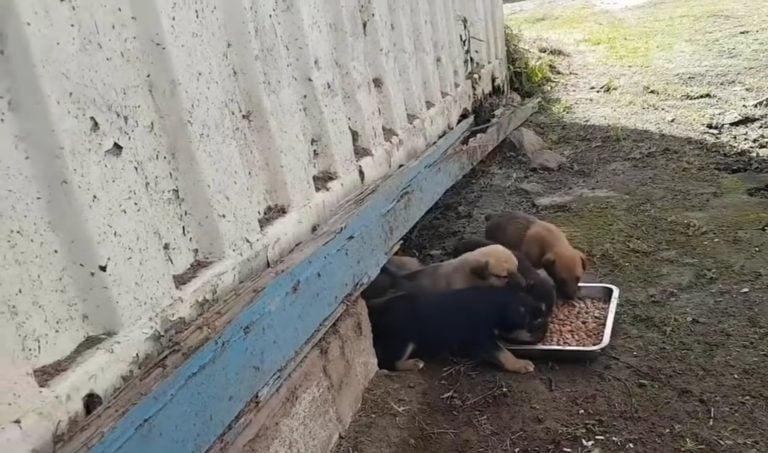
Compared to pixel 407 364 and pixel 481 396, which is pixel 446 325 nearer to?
pixel 407 364

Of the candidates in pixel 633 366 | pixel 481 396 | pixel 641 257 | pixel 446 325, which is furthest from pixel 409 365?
pixel 641 257

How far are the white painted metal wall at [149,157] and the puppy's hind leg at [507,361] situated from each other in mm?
852

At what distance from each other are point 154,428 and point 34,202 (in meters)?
0.57

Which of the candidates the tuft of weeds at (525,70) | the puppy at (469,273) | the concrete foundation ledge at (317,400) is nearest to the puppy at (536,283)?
the puppy at (469,273)

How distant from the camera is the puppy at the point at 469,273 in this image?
Result: 140 inches

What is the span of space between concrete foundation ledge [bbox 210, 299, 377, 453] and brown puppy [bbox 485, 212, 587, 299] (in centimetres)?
114

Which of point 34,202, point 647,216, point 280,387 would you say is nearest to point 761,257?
point 647,216

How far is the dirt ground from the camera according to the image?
2.80 meters

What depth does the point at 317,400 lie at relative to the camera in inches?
105

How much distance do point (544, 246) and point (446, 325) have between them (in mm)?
1001

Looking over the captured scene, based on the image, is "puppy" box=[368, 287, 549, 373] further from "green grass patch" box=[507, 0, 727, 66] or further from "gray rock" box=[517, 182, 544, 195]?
"green grass patch" box=[507, 0, 727, 66]

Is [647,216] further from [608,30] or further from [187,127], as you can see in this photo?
[608,30]

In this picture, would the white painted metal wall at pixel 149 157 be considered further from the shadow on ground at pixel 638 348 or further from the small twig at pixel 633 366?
the small twig at pixel 633 366

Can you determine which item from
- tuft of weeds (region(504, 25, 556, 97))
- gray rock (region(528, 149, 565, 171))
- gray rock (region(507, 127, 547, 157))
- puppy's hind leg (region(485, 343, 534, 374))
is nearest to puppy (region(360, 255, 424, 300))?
puppy's hind leg (region(485, 343, 534, 374))
